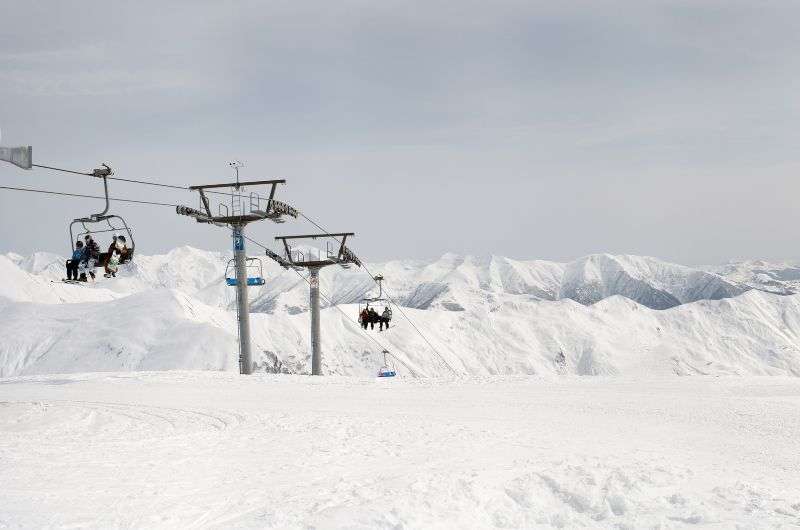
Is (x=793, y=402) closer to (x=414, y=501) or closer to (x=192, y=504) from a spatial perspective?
(x=414, y=501)

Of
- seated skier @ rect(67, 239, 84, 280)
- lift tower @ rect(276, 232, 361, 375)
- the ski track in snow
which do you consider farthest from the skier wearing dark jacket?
lift tower @ rect(276, 232, 361, 375)

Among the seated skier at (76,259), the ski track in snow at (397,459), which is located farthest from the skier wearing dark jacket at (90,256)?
the ski track in snow at (397,459)

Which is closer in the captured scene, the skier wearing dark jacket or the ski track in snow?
the ski track in snow

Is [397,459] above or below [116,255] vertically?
below

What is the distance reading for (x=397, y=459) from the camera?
Answer: 14.1 meters

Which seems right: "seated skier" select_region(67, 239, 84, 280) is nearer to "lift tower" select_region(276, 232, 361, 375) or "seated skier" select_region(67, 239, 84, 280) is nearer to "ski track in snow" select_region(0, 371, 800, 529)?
"ski track in snow" select_region(0, 371, 800, 529)

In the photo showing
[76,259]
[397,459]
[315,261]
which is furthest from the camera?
[315,261]

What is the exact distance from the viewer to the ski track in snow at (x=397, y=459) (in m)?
10.4

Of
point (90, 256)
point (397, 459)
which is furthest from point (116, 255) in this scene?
point (397, 459)

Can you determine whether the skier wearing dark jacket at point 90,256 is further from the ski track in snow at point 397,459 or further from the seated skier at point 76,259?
the ski track in snow at point 397,459

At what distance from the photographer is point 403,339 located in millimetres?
188750

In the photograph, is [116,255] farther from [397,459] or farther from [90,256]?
[397,459]

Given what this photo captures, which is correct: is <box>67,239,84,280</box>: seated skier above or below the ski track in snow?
above

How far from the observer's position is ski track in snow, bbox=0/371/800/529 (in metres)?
10.4
